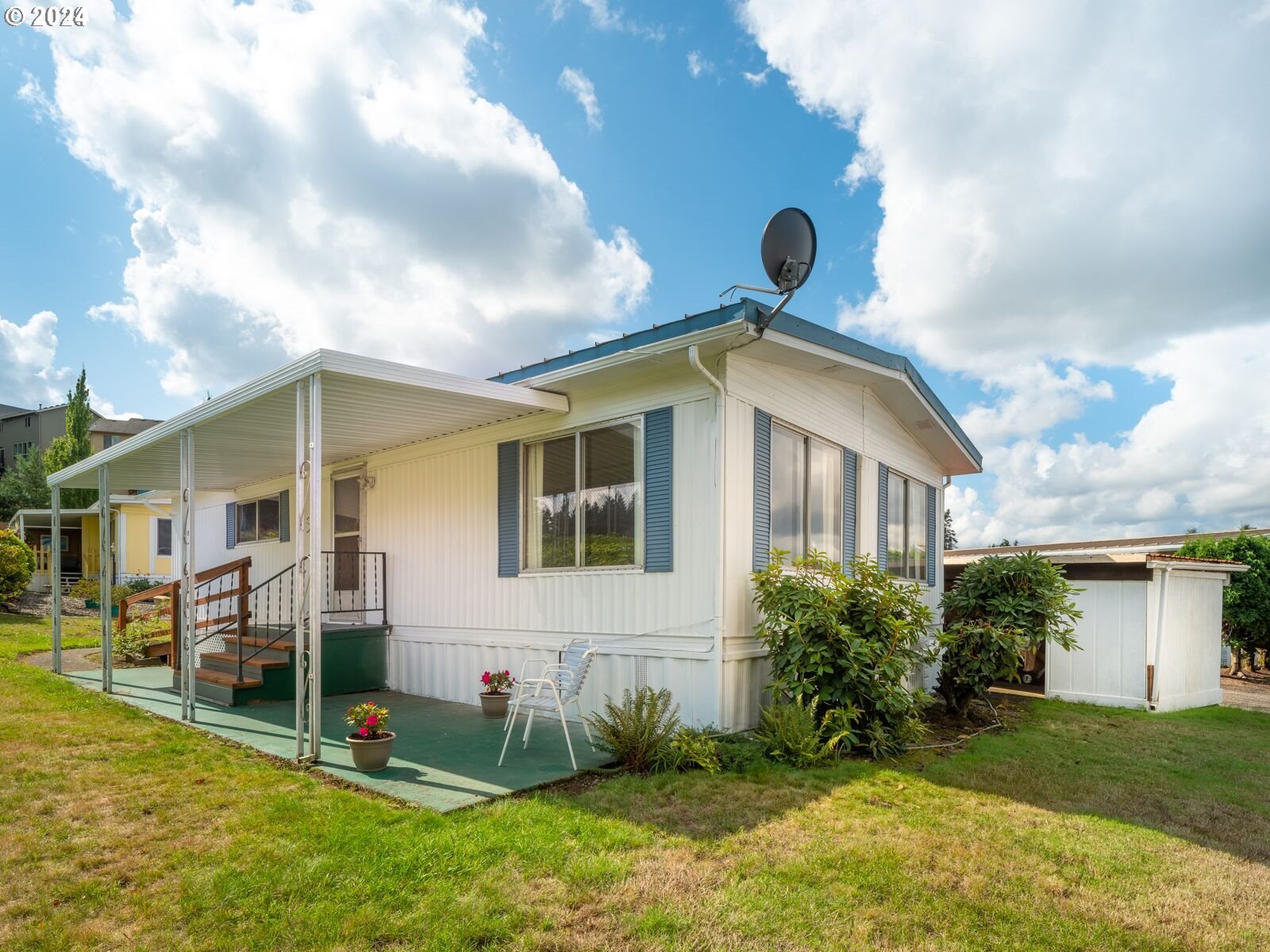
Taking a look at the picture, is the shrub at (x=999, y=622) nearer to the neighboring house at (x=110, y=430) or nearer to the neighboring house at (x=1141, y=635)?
the neighboring house at (x=1141, y=635)

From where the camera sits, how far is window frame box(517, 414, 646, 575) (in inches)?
242

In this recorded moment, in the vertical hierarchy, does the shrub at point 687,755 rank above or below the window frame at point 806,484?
below

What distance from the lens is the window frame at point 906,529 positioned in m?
9.13

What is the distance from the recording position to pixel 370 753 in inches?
189

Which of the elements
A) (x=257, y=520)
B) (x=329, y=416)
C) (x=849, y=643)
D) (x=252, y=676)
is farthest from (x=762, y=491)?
(x=257, y=520)

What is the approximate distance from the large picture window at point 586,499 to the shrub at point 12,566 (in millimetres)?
14313

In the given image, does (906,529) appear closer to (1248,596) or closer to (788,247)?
(788,247)

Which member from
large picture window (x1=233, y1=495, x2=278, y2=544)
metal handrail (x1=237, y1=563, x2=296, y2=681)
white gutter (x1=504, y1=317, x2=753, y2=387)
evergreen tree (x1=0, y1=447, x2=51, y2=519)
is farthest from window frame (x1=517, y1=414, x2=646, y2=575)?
evergreen tree (x1=0, y1=447, x2=51, y2=519)

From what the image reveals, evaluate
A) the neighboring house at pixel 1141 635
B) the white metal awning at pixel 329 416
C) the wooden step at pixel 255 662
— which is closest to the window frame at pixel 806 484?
the white metal awning at pixel 329 416

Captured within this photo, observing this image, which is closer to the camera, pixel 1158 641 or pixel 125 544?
pixel 1158 641

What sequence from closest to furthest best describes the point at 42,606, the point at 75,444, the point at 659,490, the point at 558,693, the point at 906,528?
the point at 558,693, the point at 659,490, the point at 906,528, the point at 42,606, the point at 75,444

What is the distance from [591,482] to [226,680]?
14.3 ft

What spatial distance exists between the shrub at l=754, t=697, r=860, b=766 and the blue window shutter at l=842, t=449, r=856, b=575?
2.38 meters

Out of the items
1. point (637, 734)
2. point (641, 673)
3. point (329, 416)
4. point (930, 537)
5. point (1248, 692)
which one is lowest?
point (1248, 692)
